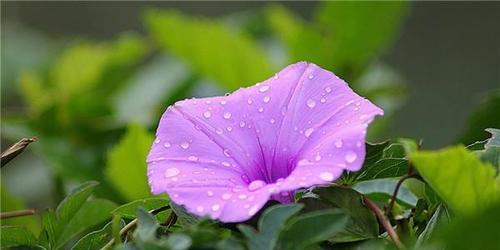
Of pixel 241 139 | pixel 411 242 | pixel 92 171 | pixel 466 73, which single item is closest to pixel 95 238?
pixel 241 139

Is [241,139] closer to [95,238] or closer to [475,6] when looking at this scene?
[95,238]

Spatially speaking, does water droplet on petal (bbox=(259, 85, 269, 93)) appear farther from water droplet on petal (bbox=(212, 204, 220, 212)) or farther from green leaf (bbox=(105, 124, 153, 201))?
green leaf (bbox=(105, 124, 153, 201))

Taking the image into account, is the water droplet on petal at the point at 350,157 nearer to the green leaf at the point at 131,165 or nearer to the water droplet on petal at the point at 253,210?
the water droplet on petal at the point at 253,210

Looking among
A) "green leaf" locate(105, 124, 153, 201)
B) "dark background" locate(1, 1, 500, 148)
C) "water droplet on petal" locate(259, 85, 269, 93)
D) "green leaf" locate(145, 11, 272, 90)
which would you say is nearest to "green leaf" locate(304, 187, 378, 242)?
"water droplet on petal" locate(259, 85, 269, 93)

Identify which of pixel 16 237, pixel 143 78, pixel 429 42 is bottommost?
pixel 429 42

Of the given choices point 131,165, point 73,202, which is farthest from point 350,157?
point 131,165

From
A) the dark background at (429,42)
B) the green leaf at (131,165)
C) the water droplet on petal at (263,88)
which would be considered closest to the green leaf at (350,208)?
the water droplet on petal at (263,88)

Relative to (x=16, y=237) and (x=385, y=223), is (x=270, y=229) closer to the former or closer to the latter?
(x=385, y=223)
